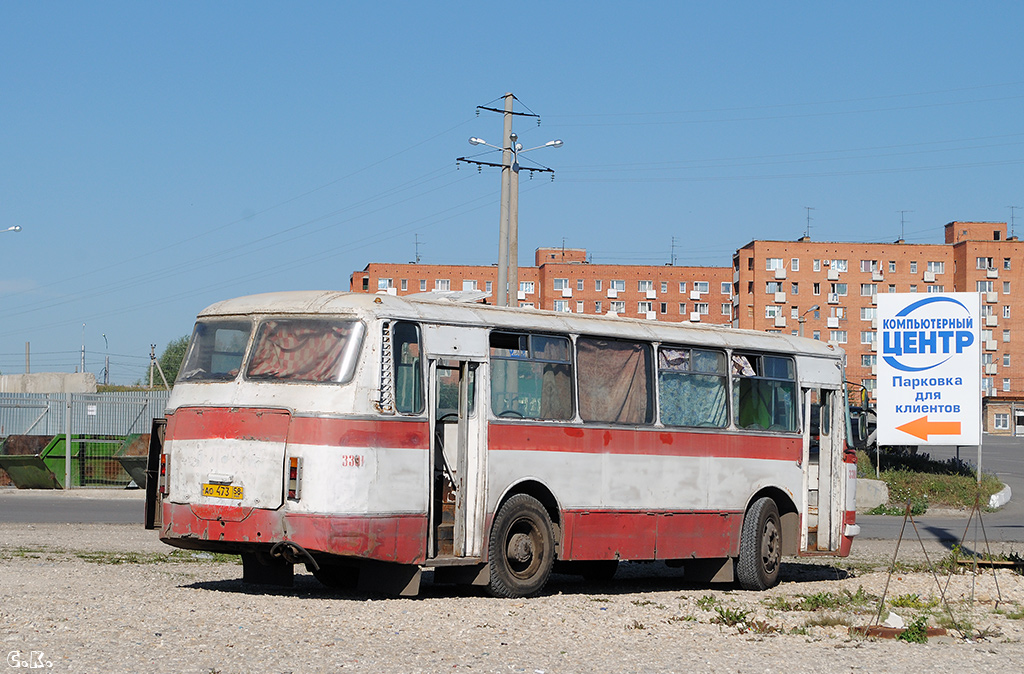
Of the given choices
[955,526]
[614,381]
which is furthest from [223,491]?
[955,526]

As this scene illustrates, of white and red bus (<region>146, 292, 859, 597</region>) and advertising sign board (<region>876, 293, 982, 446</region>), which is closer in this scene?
white and red bus (<region>146, 292, 859, 597</region>)

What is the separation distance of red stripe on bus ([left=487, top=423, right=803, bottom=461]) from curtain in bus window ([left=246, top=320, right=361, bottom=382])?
188cm

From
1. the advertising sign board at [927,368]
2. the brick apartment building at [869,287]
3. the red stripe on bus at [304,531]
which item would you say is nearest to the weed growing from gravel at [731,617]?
the red stripe on bus at [304,531]

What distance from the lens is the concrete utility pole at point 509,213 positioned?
37.1m

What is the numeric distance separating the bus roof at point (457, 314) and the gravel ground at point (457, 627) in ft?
8.82

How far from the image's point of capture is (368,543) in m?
11.9

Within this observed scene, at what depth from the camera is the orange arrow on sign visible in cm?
3189

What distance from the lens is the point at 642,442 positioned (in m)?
14.9

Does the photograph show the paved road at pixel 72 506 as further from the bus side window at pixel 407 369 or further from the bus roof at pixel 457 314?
the bus side window at pixel 407 369

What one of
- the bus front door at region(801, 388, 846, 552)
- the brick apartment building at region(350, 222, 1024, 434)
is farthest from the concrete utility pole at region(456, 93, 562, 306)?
the brick apartment building at region(350, 222, 1024, 434)

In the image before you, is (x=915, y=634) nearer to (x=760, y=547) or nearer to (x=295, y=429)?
(x=760, y=547)

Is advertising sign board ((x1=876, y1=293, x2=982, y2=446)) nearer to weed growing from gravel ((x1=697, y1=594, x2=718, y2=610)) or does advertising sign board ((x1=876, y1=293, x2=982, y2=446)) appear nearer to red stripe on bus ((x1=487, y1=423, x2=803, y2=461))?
red stripe on bus ((x1=487, y1=423, x2=803, y2=461))

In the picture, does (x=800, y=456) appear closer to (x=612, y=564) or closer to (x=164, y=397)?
(x=612, y=564)

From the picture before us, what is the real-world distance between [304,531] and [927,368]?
77.6ft
